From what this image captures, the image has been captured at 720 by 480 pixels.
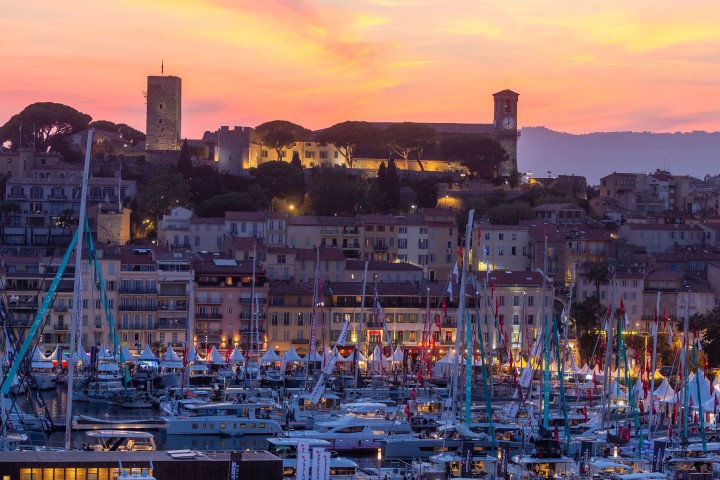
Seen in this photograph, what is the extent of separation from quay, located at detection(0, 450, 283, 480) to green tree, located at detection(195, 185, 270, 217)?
5693 centimetres

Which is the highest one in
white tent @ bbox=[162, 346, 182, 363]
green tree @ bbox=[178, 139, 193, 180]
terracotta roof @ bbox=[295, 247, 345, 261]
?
green tree @ bbox=[178, 139, 193, 180]

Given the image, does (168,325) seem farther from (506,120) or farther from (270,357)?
(506,120)

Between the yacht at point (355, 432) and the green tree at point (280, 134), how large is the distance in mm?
63297

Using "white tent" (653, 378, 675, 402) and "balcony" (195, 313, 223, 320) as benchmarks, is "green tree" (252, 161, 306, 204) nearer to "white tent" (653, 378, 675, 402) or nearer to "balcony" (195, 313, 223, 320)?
"balcony" (195, 313, 223, 320)

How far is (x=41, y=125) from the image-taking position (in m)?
110

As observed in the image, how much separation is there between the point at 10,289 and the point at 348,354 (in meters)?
13.9

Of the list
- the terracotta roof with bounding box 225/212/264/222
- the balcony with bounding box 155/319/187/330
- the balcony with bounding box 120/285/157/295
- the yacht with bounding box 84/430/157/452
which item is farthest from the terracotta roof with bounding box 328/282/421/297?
the yacht with bounding box 84/430/157/452

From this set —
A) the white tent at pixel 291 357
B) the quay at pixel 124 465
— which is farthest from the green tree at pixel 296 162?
the quay at pixel 124 465

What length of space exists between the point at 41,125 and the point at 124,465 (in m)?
81.9

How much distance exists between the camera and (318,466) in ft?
111

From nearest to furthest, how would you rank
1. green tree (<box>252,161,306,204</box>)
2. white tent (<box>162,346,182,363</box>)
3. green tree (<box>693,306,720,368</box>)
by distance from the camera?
white tent (<box>162,346,182,363</box>), green tree (<box>693,306,720,368</box>), green tree (<box>252,161,306,204</box>)

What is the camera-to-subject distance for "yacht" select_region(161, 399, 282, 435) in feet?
162

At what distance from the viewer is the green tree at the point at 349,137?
10994 cm

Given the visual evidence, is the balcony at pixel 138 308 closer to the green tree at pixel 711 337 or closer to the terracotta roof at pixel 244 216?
the terracotta roof at pixel 244 216
